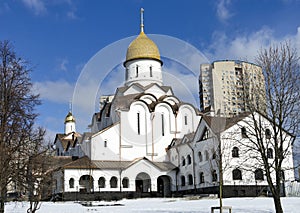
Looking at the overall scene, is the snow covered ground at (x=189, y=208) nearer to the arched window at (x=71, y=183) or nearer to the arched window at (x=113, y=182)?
the arched window at (x=71, y=183)

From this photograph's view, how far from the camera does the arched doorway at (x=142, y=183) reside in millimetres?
47938

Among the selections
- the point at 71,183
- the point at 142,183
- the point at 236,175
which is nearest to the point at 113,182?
the point at 142,183

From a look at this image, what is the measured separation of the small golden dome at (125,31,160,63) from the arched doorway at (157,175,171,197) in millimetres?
15942

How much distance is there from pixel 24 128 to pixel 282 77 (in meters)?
11.1

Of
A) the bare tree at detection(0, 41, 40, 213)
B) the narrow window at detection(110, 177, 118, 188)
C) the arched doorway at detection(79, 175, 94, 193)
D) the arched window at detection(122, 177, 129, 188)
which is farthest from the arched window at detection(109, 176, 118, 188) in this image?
the bare tree at detection(0, 41, 40, 213)

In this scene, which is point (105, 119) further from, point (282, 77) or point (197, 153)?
point (282, 77)

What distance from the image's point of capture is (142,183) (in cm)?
4875

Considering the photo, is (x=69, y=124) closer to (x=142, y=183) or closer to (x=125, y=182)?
(x=142, y=183)

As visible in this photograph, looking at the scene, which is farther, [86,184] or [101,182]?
[101,182]

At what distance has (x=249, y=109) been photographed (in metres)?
17.9

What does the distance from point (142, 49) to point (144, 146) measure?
1323 cm

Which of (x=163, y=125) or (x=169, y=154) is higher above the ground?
(x=163, y=125)

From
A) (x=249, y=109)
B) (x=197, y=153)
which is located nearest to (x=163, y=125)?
(x=197, y=153)

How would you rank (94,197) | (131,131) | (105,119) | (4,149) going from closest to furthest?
(4,149), (94,197), (131,131), (105,119)
